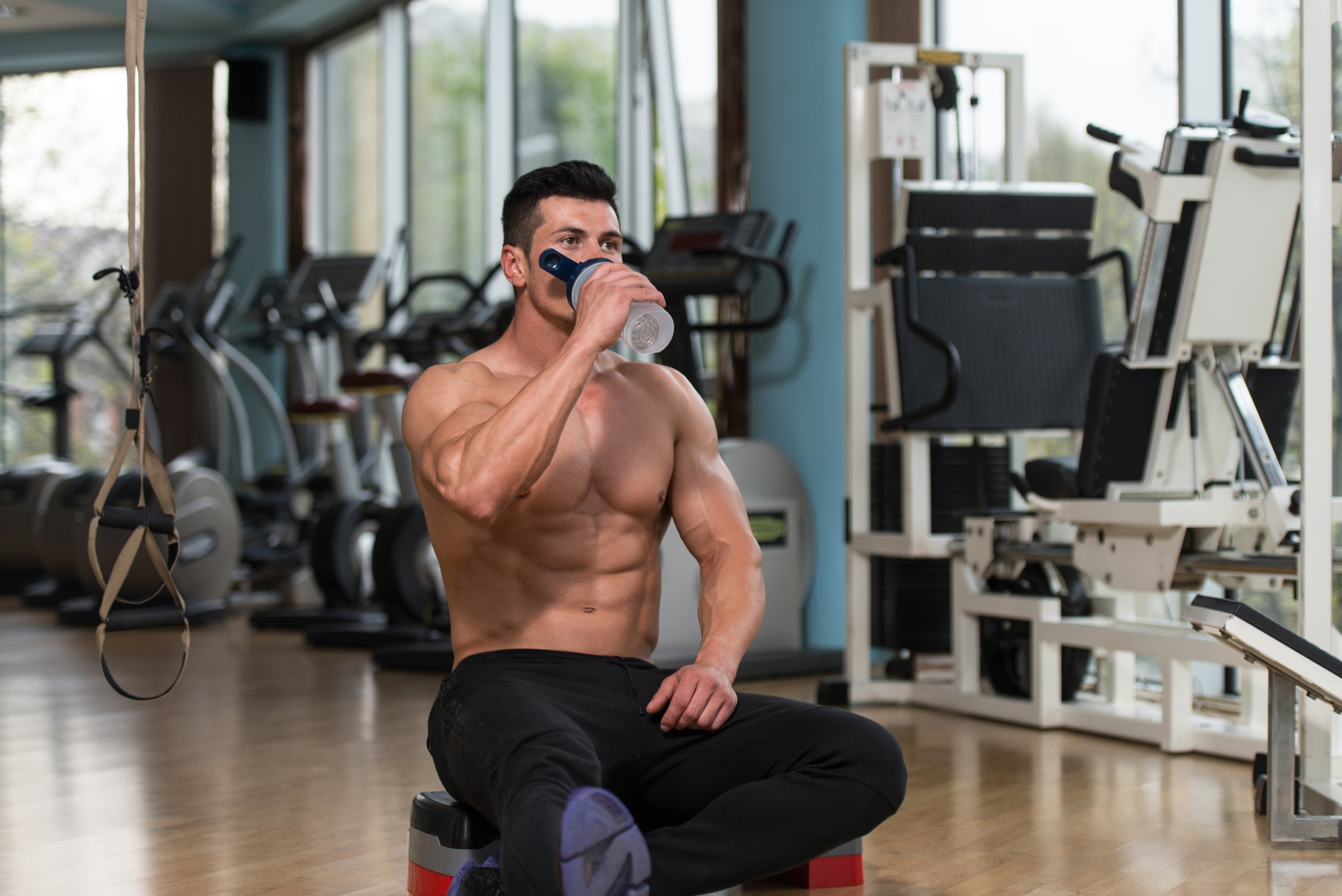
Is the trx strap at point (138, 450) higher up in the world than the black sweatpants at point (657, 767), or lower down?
higher up

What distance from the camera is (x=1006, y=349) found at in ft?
12.0

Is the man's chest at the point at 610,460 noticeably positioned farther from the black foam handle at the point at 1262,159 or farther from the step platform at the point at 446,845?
the black foam handle at the point at 1262,159

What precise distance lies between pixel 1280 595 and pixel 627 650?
2437mm

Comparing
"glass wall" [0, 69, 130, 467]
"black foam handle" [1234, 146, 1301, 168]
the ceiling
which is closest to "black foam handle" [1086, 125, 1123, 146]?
"black foam handle" [1234, 146, 1301, 168]

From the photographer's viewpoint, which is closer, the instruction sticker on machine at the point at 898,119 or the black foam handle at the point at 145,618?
the black foam handle at the point at 145,618

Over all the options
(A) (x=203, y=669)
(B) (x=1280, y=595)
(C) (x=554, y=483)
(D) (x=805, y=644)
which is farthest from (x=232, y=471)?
(C) (x=554, y=483)

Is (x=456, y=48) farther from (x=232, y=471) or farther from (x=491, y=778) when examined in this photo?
(x=491, y=778)

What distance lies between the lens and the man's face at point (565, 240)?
1878 millimetres

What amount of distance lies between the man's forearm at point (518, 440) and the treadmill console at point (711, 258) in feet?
8.10

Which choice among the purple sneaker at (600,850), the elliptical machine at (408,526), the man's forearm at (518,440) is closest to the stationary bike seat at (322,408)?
the elliptical machine at (408,526)

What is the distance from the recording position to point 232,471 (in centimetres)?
822

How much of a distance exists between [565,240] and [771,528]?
252 cm

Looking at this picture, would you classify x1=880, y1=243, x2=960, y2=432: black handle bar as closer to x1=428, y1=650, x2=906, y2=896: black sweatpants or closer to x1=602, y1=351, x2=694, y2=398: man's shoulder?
x1=602, y1=351, x2=694, y2=398: man's shoulder

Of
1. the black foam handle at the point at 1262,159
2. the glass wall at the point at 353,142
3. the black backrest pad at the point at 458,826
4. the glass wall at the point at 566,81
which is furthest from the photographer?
the glass wall at the point at 353,142
